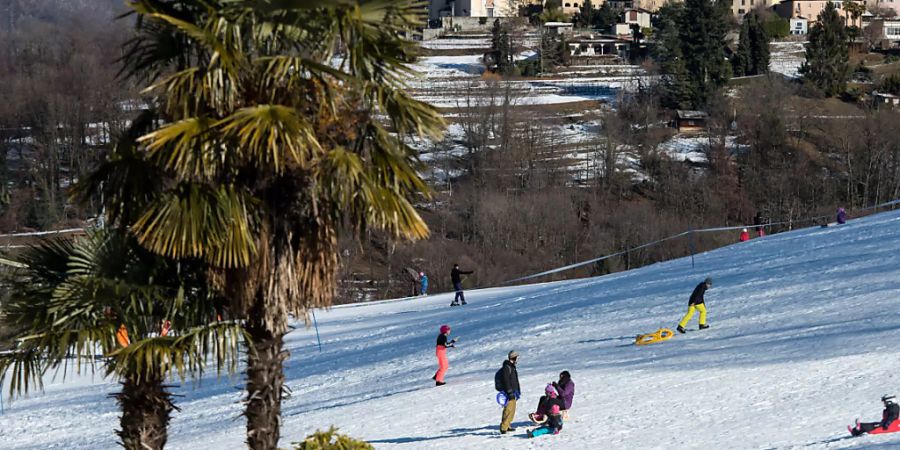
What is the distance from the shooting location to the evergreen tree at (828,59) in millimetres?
113688

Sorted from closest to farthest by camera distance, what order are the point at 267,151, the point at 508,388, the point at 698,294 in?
1. the point at 267,151
2. the point at 508,388
3. the point at 698,294

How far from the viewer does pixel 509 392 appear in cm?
1927

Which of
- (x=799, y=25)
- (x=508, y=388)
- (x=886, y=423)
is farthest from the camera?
(x=799, y=25)

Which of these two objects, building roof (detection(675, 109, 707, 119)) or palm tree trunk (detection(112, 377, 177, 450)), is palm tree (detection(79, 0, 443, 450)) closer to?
palm tree trunk (detection(112, 377, 177, 450))

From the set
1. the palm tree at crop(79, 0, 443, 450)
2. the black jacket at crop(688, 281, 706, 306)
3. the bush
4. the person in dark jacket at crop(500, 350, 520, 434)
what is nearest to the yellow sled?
the black jacket at crop(688, 281, 706, 306)

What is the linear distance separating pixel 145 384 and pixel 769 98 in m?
97.5

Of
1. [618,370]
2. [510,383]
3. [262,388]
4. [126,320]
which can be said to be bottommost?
[618,370]

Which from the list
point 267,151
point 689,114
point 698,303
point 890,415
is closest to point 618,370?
point 698,303

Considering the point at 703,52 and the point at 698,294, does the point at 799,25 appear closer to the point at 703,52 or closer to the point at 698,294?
the point at 703,52

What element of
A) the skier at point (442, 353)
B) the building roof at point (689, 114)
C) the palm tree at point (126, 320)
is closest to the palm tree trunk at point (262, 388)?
the palm tree at point (126, 320)

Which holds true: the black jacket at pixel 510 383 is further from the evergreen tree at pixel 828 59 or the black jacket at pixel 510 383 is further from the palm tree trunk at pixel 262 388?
the evergreen tree at pixel 828 59

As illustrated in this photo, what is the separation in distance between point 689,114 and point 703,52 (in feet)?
18.9

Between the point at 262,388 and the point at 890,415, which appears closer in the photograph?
the point at 262,388

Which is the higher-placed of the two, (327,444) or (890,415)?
(327,444)
